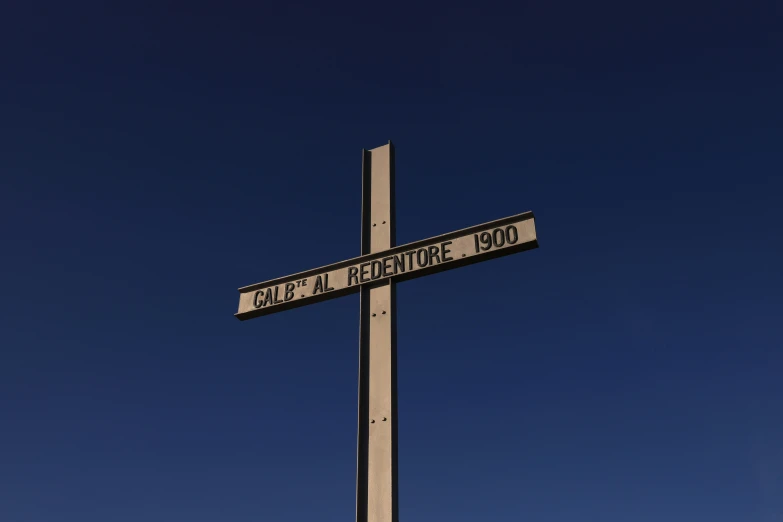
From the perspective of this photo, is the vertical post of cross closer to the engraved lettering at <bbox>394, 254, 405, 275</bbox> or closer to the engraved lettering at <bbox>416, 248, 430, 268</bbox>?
the engraved lettering at <bbox>394, 254, 405, 275</bbox>

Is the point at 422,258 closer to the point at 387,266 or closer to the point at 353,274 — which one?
the point at 387,266

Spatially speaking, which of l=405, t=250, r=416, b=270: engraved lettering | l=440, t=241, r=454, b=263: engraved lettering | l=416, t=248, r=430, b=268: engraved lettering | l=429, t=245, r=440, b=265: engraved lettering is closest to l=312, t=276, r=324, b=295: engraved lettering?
l=405, t=250, r=416, b=270: engraved lettering

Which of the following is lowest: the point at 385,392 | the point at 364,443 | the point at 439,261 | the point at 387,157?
the point at 364,443

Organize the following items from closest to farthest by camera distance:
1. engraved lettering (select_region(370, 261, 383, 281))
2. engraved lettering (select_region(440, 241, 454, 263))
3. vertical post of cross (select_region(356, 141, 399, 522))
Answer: vertical post of cross (select_region(356, 141, 399, 522)) → engraved lettering (select_region(440, 241, 454, 263)) → engraved lettering (select_region(370, 261, 383, 281))

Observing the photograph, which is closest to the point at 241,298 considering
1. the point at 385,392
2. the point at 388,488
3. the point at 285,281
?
the point at 285,281

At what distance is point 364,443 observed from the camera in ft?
19.4

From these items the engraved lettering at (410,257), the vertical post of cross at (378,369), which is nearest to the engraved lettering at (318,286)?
the vertical post of cross at (378,369)

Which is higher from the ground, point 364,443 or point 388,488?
point 364,443

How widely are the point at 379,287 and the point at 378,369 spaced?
829 mm

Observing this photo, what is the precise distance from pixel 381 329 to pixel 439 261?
31.9 inches

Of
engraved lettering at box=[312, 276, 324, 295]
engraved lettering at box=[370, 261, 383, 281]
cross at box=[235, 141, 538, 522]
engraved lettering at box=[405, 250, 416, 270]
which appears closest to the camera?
cross at box=[235, 141, 538, 522]

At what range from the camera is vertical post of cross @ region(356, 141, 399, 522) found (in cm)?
562

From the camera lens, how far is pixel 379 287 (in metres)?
6.68

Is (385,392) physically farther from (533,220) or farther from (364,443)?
(533,220)
